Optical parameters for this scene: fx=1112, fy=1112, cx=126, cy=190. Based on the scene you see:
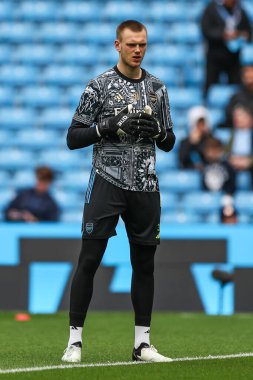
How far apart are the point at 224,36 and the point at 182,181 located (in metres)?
2.36

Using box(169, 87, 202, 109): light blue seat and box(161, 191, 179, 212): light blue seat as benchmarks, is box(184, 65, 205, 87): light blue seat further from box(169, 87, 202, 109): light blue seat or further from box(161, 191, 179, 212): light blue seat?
box(161, 191, 179, 212): light blue seat

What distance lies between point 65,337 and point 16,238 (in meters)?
2.96

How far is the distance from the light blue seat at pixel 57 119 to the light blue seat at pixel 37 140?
230 mm

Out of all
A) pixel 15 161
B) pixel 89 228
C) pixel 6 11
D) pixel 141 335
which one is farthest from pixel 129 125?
pixel 6 11

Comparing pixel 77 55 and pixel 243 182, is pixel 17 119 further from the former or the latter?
pixel 243 182

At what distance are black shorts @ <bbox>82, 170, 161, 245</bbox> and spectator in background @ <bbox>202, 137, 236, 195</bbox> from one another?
6.78 metres

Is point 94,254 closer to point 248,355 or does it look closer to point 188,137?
point 248,355

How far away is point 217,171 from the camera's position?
1275 cm

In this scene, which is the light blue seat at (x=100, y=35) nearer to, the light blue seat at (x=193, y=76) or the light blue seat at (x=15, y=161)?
the light blue seat at (x=193, y=76)

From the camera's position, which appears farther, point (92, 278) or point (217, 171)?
point (217, 171)

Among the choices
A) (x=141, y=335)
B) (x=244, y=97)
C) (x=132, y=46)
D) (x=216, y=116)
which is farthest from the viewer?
(x=216, y=116)

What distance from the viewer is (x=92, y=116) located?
586 cm

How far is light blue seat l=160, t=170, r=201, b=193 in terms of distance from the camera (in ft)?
45.1

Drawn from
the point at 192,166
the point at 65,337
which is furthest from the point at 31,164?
the point at 65,337
